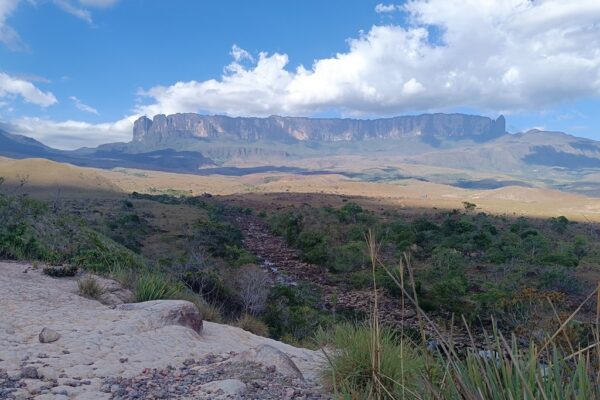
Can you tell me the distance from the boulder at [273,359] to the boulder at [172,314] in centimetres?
174

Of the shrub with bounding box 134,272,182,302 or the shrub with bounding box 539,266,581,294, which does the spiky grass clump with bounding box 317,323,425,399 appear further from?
the shrub with bounding box 539,266,581,294

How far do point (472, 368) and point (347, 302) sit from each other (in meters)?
16.6

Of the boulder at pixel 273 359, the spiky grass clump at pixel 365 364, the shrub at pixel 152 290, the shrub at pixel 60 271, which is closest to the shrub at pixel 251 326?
the shrub at pixel 152 290

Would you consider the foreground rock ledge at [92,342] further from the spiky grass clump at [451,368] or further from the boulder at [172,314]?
the spiky grass clump at [451,368]

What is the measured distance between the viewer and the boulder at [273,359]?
206 inches

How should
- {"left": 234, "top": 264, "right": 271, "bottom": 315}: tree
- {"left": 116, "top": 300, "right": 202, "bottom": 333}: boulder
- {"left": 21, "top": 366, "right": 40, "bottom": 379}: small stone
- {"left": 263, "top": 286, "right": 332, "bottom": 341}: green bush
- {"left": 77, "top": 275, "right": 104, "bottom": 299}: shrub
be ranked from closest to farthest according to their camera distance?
{"left": 21, "top": 366, "right": 40, "bottom": 379}: small stone < {"left": 116, "top": 300, "right": 202, "bottom": 333}: boulder < {"left": 77, "top": 275, "right": 104, "bottom": 299}: shrub < {"left": 263, "top": 286, "right": 332, "bottom": 341}: green bush < {"left": 234, "top": 264, "right": 271, "bottom": 315}: tree

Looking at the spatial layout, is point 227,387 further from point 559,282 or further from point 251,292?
point 559,282

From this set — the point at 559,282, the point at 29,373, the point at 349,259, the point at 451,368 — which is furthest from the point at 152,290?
the point at 349,259

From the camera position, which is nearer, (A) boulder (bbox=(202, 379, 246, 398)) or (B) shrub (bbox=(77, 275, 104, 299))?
(A) boulder (bbox=(202, 379, 246, 398))

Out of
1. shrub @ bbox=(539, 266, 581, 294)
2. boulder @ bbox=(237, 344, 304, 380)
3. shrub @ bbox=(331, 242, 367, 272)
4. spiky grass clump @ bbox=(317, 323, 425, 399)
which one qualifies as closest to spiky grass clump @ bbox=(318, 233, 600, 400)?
spiky grass clump @ bbox=(317, 323, 425, 399)

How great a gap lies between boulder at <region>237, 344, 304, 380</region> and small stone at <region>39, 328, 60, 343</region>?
237cm

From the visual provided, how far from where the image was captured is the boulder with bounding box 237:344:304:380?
5.24m

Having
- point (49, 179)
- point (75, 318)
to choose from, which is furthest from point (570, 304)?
point (49, 179)

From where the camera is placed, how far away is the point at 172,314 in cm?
713
